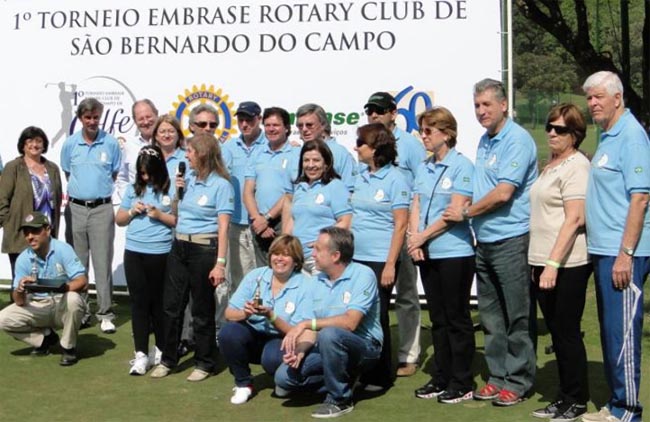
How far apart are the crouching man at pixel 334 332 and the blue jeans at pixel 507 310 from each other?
0.59 metres

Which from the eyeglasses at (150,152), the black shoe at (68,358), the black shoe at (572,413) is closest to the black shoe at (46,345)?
the black shoe at (68,358)

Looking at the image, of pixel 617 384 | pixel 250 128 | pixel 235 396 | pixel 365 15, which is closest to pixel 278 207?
pixel 250 128

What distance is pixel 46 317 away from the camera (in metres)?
6.99

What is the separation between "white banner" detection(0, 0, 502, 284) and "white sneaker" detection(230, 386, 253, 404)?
2907mm

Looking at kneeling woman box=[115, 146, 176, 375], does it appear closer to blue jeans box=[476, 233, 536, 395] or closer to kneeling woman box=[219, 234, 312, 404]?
kneeling woman box=[219, 234, 312, 404]

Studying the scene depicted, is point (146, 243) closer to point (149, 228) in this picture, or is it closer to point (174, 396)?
point (149, 228)

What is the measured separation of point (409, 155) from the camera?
260 inches

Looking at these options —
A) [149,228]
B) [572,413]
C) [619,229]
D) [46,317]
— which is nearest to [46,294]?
[46,317]

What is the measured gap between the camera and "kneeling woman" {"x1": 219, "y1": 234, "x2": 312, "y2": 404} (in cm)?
580

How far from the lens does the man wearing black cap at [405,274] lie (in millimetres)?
6539

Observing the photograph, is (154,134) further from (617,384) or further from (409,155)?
(617,384)

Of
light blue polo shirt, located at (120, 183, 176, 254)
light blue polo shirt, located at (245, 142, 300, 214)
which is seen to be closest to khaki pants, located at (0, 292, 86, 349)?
light blue polo shirt, located at (120, 183, 176, 254)

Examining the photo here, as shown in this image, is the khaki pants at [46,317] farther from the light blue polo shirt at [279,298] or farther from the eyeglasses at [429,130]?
the eyeglasses at [429,130]

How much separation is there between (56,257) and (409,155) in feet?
7.72
